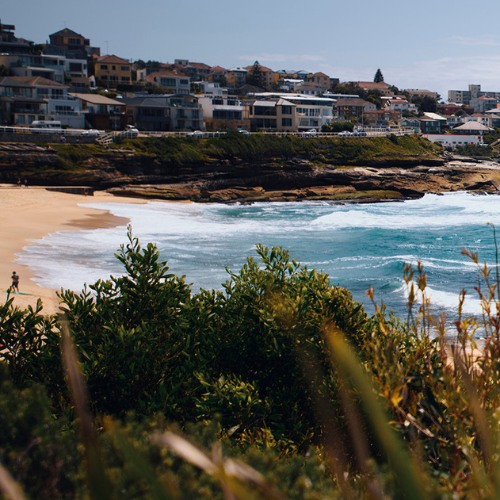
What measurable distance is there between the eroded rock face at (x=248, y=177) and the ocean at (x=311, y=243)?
4.96 meters

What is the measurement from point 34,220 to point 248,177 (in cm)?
3007

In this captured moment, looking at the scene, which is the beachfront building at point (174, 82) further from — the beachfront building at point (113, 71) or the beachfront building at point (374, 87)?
the beachfront building at point (374, 87)

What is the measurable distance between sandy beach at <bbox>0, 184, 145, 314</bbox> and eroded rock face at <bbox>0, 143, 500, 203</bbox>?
8.41ft

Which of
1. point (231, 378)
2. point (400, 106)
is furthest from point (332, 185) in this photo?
point (400, 106)

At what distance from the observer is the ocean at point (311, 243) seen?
76.3ft

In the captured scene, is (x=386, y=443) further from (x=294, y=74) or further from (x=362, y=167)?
(x=294, y=74)

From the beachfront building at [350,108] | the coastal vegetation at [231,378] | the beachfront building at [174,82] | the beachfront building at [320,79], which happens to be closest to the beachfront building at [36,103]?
the beachfront building at [174,82]

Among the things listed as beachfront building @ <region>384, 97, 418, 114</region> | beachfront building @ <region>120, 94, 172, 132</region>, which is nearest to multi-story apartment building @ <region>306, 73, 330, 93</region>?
beachfront building @ <region>384, 97, 418, 114</region>

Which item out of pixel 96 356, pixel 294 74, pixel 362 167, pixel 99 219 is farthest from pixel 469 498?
pixel 294 74

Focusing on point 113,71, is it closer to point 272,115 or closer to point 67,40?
point 67,40

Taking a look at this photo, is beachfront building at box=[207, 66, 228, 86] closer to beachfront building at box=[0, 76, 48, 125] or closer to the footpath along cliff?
the footpath along cliff

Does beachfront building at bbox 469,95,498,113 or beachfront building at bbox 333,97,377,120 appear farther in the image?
beachfront building at bbox 469,95,498,113

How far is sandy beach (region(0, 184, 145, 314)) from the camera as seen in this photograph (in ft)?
65.3

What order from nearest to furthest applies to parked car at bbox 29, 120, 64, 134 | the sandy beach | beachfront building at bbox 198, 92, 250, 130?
the sandy beach, parked car at bbox 29, 120, 64, 134, beachfront building at bbox 198, 92, 250, 130
